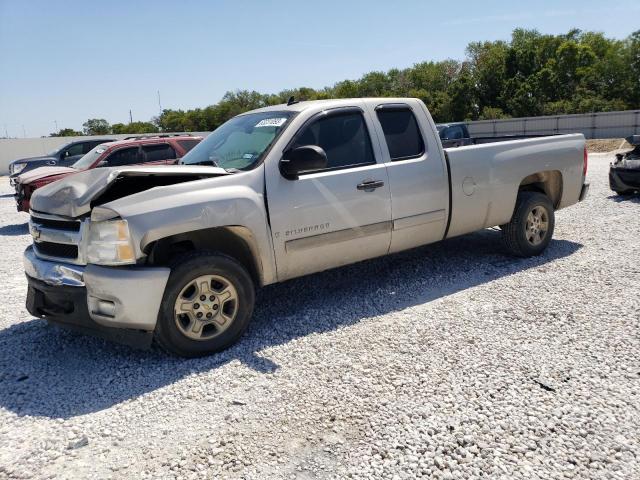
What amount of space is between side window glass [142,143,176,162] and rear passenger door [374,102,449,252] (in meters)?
7.05

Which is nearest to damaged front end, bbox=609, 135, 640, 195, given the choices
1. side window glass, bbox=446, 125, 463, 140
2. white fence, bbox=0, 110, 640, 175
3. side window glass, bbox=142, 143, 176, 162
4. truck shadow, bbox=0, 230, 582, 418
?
truck shadow, bbox=0, 230, 582, 418

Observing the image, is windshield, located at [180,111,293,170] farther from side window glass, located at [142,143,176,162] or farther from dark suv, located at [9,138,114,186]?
dark suv, located at [9,138,114,186]

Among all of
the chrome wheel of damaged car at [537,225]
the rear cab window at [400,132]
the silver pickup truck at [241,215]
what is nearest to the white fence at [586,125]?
the chrome wheel of damaged car at [537,225]

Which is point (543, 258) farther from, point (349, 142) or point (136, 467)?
point (136, 467)

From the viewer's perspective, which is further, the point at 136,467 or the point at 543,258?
the point at 543,258

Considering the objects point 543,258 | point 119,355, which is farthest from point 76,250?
point 543,258

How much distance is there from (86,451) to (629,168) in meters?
10.7

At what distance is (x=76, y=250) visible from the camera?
404 centimetres

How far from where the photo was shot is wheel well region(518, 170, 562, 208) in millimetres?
6676

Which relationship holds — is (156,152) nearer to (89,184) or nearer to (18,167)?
(89,184)

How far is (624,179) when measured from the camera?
33.8 ft

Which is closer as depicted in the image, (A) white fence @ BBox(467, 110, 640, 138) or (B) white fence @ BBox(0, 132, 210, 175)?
(A) white fence @ BBox(467, 110, 640, 138)

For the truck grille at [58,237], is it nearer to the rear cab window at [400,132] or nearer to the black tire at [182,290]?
the black tire at [182,290]

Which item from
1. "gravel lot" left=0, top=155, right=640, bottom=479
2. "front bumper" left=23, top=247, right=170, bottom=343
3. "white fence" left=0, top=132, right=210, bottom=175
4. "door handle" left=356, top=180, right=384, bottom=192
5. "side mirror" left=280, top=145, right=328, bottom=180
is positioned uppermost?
"white fence" left=0, top=132, right=210, bottom=175
